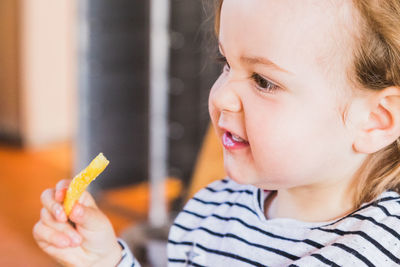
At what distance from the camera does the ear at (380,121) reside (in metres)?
0.69

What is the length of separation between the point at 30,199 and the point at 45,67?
5.56 feet

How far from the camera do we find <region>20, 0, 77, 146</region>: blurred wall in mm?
4457

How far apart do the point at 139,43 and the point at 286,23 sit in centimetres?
248

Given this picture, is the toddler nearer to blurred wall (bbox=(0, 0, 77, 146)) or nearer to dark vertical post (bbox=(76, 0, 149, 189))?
dark vertical post (bbox=(76, 0, 149, 189))

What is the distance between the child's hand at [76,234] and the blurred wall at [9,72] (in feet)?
13.0

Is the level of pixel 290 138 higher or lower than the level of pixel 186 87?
higher

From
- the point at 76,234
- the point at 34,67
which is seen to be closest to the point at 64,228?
the point at 76,234

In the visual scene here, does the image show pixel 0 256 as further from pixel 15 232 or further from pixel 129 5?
pixel 129 5

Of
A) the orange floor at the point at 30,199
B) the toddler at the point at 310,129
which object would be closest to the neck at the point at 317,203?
the toddler at the point at 310,129

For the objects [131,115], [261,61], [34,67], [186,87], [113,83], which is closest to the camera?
[261,61]

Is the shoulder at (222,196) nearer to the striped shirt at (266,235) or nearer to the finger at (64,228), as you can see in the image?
the striped shirt at (266,235)

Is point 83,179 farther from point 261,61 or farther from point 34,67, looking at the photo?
point 34,67

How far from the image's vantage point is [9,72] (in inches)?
182

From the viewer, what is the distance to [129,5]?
2.98 m
